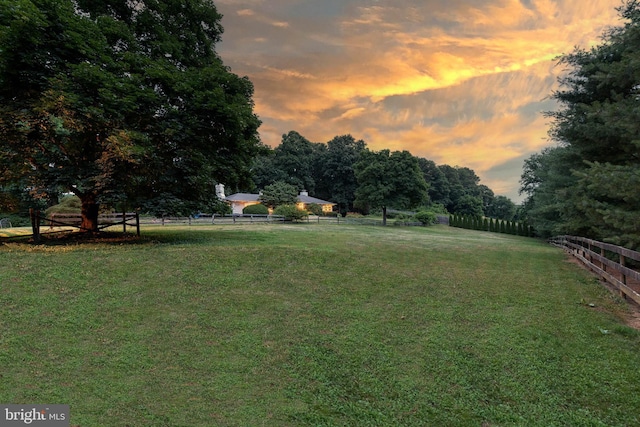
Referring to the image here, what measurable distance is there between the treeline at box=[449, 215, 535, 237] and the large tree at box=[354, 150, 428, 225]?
12912 millimetres

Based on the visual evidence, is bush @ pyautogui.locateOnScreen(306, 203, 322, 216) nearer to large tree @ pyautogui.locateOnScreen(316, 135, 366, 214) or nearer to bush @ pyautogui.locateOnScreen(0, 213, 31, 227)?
large tree @ pyautogui.locateOnScreen(316, 135, 366, 214)

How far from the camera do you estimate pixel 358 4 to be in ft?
62.0

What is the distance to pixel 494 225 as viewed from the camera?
50.5 m

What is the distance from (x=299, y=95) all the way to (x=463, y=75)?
12.9 meters

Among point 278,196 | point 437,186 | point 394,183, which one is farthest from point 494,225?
point 437,186

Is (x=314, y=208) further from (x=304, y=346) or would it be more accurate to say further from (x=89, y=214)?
(x=304, y=346)

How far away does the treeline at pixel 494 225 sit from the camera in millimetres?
45275

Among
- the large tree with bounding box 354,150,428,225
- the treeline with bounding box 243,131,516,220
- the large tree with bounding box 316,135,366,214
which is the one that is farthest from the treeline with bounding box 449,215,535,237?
the large tree with bounding box 316,135,366,214

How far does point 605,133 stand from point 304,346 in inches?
655

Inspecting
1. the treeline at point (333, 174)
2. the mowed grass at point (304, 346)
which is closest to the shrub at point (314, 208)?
the treeline at point (333, 174)

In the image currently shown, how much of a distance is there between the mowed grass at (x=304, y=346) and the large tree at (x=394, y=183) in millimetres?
34831

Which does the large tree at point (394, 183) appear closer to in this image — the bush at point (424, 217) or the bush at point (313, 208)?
the bush at point (424, 217)

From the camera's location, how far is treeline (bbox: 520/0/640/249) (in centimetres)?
1049

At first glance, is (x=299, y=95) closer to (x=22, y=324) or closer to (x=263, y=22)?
(x=263, y=22)
